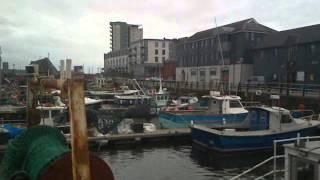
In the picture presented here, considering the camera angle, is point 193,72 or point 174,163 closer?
point 174,163

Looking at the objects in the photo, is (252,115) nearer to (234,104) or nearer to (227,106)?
(227,106)

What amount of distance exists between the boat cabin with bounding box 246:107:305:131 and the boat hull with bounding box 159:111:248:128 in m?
2.72

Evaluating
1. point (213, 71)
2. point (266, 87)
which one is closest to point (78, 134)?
point (266, 87)

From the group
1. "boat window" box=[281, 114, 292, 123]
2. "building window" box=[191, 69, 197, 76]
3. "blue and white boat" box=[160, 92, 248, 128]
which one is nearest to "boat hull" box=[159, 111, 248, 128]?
"blue and white boat" box=[160, 92, 248, 128]

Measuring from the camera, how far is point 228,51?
6838cm

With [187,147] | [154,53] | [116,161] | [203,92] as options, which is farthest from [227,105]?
[154,53]

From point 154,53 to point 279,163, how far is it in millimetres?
119554

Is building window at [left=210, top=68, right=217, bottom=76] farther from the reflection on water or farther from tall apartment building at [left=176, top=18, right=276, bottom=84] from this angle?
the reflection on water

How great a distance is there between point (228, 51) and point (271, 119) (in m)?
43.9

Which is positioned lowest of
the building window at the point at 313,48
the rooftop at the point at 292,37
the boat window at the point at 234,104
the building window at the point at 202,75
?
the boat window at the point at 234,104

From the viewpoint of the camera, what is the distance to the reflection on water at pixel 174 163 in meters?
20.2

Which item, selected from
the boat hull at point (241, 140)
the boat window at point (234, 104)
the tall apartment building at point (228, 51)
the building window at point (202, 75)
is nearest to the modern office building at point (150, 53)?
the building window at point (202, 75)

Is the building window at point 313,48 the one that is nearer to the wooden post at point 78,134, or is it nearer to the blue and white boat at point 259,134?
the blue and white boat at point 259,134

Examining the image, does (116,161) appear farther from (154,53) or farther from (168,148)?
(154,53)
